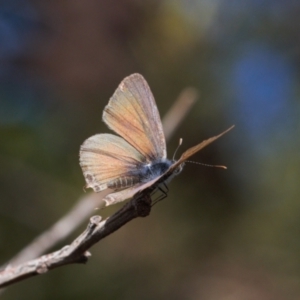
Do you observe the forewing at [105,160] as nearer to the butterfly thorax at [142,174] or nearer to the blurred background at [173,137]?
the butterfly thorax at [142,174]

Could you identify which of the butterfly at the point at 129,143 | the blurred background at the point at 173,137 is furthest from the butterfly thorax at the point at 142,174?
the blurred background at the point at 173,137

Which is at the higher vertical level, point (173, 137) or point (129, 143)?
point (173, 137)

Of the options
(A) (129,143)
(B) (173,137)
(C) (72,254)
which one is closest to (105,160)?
(A) (129,143)

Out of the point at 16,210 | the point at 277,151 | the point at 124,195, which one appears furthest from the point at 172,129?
the point at 277,151

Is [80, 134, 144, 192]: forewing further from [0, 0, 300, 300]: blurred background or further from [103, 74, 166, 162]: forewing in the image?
[0, 0, 300, 300]: blurred background

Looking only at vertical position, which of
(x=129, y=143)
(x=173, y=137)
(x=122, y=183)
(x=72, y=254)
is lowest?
(x=72, y=254)

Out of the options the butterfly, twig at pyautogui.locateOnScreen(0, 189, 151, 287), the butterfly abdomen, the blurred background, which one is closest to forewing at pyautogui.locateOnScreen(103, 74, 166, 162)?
the butterfly

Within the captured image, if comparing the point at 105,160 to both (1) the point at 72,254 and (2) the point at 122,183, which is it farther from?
(1) the point at 72,254
